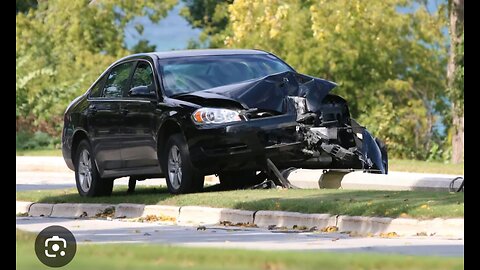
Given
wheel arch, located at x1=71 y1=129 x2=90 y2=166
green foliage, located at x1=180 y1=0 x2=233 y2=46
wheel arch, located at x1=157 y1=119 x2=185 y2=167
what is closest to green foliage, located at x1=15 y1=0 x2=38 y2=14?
green foliage, located at x1=180 y1=0 x2=233 y2=46

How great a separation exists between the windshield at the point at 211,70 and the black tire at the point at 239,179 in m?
1.43

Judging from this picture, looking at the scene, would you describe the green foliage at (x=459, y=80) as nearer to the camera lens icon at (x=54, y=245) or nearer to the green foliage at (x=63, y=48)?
the green foliage at (x=63, y=48)

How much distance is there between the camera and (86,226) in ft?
51.9

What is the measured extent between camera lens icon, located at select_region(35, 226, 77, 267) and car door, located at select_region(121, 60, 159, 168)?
4308 millimetres

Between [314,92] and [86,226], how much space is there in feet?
11.6

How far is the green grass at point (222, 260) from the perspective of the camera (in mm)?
9281

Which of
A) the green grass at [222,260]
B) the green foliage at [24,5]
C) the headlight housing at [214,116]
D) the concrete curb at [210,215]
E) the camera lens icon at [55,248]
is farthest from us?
the green foliage at [24,5]

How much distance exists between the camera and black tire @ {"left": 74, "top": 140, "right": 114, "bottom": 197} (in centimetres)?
1925

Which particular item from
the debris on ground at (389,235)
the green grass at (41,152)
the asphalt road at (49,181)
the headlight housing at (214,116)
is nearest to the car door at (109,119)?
the headlight housing at (214,116)

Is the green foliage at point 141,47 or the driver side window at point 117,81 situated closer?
the driver side window at point 117,81

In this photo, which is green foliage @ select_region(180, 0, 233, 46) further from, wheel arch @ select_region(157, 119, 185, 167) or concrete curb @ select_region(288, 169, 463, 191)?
wheel arch @ select_region(157, 119, 185, 167)

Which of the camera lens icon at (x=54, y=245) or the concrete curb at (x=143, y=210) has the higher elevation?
the camera lens icon at (x=54, y=245)
